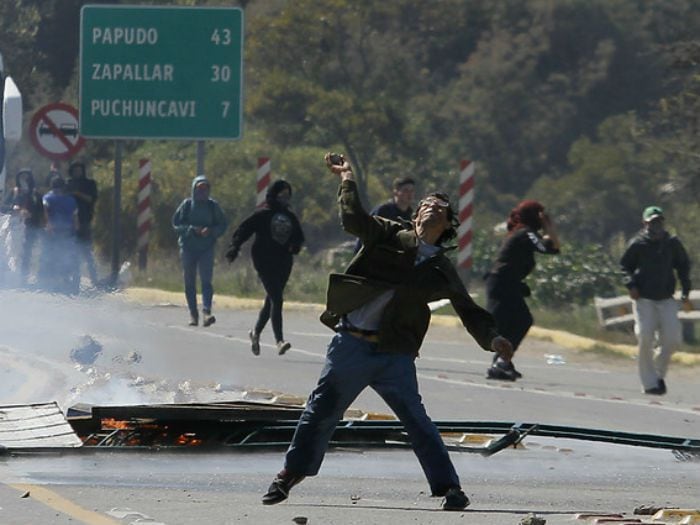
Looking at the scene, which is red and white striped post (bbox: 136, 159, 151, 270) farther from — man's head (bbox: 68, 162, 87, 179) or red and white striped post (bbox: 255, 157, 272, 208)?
red and white striped post (bbox: 255, 157, 272, 208)

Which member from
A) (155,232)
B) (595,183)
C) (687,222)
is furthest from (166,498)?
(595,183)

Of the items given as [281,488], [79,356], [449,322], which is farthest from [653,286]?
[281,488]

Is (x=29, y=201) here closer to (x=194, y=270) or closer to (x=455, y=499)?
(x=194, y=270)

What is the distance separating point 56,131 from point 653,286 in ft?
38.8

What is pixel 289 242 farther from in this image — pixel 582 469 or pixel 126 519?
pixel 126 519

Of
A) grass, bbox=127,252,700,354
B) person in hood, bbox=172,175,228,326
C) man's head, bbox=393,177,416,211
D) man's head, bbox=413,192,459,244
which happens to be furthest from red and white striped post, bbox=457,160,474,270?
man's head, bbox=413,192,459,244

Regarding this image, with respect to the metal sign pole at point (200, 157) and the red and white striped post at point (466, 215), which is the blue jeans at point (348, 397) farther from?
the metal sign pole at point (200, 157)

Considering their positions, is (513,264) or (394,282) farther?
(513,264)

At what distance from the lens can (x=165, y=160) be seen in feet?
133

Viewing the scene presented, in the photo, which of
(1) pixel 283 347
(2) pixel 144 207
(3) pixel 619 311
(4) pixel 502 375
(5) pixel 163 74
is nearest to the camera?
(4) pixel 502 375

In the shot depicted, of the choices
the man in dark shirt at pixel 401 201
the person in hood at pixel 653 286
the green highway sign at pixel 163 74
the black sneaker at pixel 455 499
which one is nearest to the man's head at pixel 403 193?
the man in dark shirt at pixel 401 201

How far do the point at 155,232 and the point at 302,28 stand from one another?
8.56 metres

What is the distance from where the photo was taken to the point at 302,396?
13828mm

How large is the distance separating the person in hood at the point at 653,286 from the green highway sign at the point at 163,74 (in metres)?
9.50
